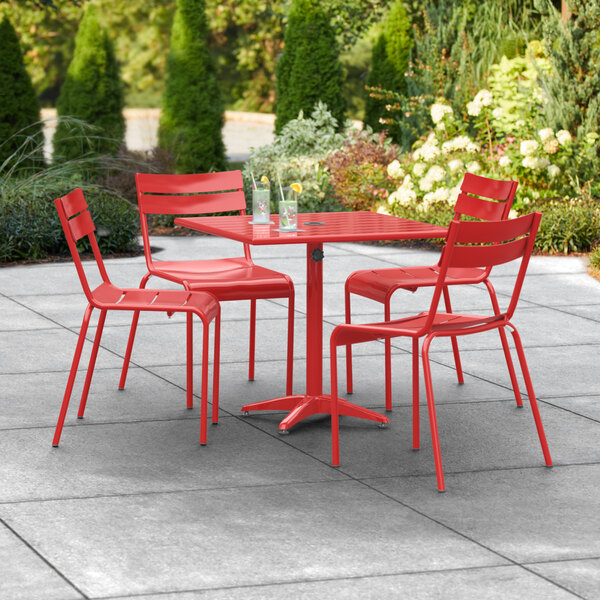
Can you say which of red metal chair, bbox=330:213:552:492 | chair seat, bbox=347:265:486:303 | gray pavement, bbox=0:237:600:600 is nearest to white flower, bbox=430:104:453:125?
gray pavement, bbox=0:237:600:600

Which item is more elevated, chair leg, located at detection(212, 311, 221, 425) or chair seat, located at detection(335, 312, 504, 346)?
chair seat, located at detection(335, 312, 504, 346)

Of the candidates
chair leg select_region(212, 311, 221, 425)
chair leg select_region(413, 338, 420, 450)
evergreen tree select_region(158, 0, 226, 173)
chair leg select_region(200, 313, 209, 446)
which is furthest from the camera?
evergreen tree select_region(158, 0, 226, 173)

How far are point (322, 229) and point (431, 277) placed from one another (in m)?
0.80

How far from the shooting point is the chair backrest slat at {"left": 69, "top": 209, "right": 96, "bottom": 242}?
16.2 feet

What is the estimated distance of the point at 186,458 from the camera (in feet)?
15.4

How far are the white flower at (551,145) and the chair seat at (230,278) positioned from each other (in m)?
6.05

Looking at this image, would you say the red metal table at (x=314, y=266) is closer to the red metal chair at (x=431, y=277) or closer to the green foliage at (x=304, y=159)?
the red metal chair at (x=431, y=277)

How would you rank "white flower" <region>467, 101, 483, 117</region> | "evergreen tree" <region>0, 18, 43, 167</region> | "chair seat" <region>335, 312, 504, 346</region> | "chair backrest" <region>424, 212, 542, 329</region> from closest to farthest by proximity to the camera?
"chair backrest" <region>424, 212, 542, 329</region>
"chair seat" <region>335, 312, 504, 346</region>
"white flower" <region>467, 101, 483, 117</region>
"evergreen tree" <region>0, 18, 43, 167</region>

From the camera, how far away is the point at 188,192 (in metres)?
6.25

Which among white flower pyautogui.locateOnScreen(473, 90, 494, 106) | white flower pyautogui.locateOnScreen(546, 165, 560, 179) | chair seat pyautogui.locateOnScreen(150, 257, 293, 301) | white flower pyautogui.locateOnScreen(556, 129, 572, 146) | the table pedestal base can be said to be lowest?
the table pedestal base

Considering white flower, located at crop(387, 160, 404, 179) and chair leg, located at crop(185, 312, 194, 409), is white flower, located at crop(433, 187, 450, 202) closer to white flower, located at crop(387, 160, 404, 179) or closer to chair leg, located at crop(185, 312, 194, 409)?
white flower, located at crop(387, 160, 404, 179)

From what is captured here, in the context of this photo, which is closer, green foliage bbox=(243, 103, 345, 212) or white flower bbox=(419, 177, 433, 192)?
white flower bbox=(419, 177, 433, 192)

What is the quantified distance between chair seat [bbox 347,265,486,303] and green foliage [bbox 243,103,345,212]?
7.08 m

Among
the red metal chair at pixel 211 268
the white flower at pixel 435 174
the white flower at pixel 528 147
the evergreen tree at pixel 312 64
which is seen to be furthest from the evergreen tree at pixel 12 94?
the red metal chair at pixel 211 268
